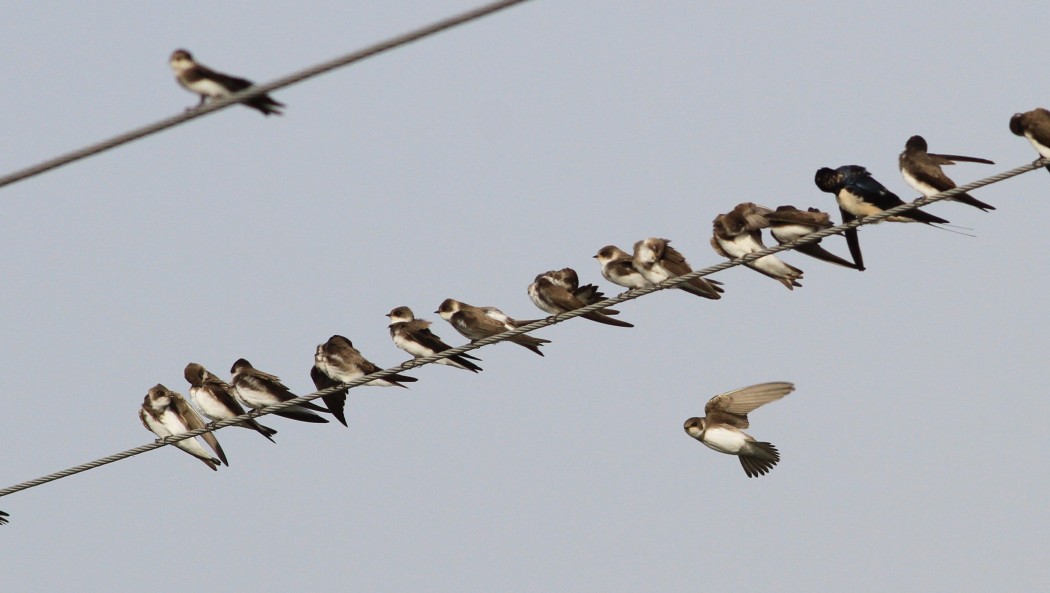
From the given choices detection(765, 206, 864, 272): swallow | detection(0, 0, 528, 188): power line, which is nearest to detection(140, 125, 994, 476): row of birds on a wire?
detection(765, 206, 864, 272): swallow

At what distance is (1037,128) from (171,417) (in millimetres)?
6969

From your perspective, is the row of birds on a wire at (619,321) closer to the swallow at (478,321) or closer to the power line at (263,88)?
the swallow at (478,321)

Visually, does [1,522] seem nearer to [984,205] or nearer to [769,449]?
[769,449]

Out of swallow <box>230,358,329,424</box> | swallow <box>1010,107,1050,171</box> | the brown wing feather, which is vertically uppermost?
swallow <box>1010,107,1050,171</box>

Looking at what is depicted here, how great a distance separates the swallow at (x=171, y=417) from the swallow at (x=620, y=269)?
3.44 meters

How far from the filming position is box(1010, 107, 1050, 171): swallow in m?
11.9

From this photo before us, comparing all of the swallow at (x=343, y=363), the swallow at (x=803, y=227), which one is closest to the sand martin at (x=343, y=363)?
the swallow at (x=343, y=363)

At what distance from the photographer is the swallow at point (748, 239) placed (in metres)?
12.4

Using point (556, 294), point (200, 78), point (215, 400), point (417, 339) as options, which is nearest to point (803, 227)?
point (556, 294)

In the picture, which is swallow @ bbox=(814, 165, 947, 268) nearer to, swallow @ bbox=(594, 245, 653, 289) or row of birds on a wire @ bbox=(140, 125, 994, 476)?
row of birds on a wire @ bbox=(140, 125, 994, 476)

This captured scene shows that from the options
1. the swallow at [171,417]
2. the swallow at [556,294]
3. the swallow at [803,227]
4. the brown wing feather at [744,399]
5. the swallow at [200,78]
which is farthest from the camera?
the swallow at [171,417]

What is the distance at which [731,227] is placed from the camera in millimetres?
12648

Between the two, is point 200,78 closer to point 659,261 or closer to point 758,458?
point 659,261

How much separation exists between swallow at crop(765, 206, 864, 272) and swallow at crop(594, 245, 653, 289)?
121 cm
